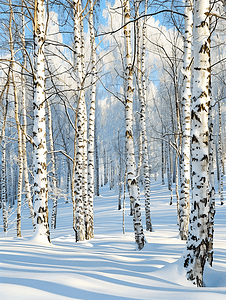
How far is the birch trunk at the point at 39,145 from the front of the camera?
4.31 m

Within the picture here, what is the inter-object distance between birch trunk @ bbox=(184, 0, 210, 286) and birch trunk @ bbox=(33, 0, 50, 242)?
9.39 feet

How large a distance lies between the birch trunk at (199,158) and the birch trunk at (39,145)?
2863mm

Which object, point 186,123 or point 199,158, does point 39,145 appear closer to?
point 199,158

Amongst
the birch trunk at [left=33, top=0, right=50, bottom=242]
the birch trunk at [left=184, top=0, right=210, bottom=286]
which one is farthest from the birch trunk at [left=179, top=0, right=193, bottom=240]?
the birch trunk at [left=33, top=0, right=50, bottom=242]

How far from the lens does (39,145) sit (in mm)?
4441

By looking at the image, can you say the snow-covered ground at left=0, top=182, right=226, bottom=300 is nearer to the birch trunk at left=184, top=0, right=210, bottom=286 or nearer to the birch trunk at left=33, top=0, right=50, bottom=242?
the birch trunk at left=184, top=0, right=210, bottom=286

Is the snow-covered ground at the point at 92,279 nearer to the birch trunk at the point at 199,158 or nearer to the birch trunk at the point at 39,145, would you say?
the birch trunk at the point at 199,158

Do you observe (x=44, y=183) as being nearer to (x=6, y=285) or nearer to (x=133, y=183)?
(x=133, y=183)

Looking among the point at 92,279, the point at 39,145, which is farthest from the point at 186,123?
the point at 92,279

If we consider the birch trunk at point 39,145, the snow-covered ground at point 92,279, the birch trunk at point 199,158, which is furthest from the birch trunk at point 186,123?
the birch trunk at point 39,145

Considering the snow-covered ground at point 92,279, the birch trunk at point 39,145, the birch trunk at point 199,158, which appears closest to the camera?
the snow-covered ground at point 92,279

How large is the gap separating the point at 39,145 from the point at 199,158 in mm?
3115

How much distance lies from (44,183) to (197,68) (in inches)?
133

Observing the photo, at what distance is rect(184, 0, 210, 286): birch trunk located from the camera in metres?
2.38
